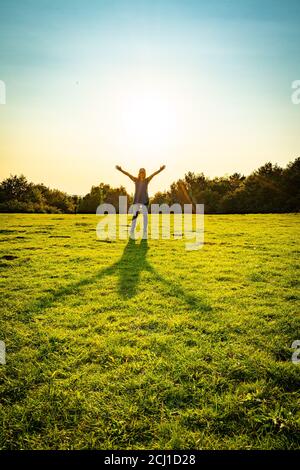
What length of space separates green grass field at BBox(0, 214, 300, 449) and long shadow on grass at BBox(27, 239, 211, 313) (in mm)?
40

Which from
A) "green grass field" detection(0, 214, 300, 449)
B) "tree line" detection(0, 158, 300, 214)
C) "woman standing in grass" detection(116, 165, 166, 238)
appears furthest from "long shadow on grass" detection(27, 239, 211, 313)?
"tree line" detection(0, 158, 300, 214)

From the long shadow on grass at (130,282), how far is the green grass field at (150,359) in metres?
0.04

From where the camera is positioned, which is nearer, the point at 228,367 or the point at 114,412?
the point at 114,412

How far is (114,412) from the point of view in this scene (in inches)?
121

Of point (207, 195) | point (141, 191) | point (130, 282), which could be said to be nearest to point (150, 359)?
point (130, 282)

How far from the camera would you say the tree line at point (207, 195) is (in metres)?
42.9

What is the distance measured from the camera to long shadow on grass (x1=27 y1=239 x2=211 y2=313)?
5.88 m

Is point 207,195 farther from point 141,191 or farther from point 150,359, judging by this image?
point 150,359

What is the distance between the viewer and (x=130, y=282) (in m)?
7.19

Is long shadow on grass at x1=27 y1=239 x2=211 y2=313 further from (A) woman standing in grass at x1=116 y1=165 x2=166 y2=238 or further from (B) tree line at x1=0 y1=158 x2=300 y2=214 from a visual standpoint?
(B) tree line at x1=0 y1=158 x2=300 y2=214

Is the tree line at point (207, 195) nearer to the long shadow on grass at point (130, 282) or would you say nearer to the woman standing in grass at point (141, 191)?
the woman standing in grass at point (141, 191)

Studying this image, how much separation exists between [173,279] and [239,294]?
1801 mm
